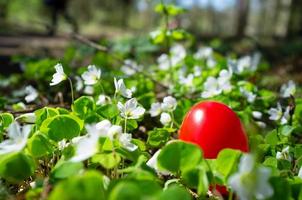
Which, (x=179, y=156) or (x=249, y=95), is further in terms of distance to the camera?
(x=249, y=95)

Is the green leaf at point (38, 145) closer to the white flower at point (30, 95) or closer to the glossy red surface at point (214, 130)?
the glossy red surface at point (214, 130)

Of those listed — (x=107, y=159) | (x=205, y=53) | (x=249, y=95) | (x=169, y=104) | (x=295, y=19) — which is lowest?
(x=295, y=19)

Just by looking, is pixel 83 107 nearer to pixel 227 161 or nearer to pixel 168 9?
pixel 227 161

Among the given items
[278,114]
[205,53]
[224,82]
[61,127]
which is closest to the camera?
[61,127]

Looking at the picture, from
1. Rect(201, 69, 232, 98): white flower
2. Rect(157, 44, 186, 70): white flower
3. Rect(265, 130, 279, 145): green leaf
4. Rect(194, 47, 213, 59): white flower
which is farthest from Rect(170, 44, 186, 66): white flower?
Rect(265, 130, 279, 145): green leaf

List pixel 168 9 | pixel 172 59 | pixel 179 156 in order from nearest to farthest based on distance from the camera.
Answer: pixel 179 156 → pixel 168 9 → pixel 172 59

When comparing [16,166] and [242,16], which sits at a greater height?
[16,166]

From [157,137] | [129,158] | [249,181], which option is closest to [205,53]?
[157,137]
